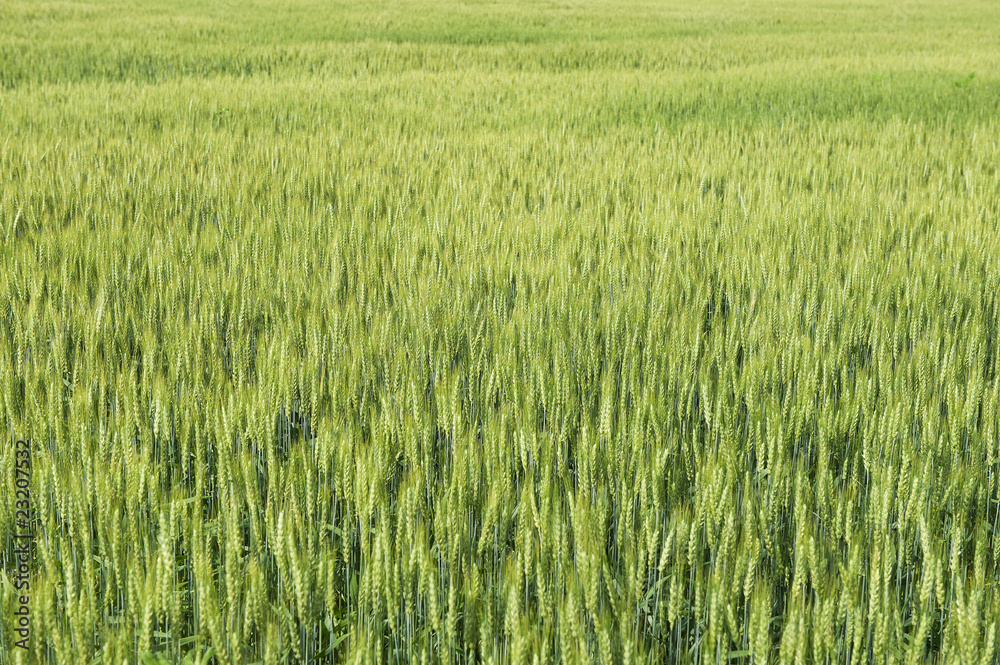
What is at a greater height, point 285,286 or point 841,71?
point 841,71

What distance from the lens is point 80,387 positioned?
156 centimetres

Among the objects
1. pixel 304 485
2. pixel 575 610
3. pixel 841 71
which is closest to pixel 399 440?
pixel 304 485

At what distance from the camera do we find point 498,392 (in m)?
1.86

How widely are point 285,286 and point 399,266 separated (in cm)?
43

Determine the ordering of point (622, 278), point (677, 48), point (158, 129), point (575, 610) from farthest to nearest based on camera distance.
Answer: point (677, 48) < point (158, 129) < point (622, 278) < point (575, 610)

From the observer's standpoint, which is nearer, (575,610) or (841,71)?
(575,610)

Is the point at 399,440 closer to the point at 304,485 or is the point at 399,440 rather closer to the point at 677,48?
the point at 304,485

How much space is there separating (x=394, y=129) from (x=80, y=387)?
447 cm

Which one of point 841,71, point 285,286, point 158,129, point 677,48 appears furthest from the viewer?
point 677,48

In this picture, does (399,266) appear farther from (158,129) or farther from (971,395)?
(158,129)

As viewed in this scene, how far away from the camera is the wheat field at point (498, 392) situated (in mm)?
1043

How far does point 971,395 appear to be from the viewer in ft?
5.00

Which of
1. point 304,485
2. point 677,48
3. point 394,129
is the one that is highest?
point 677,48

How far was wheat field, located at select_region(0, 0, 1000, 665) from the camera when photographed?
1043 millimetres
